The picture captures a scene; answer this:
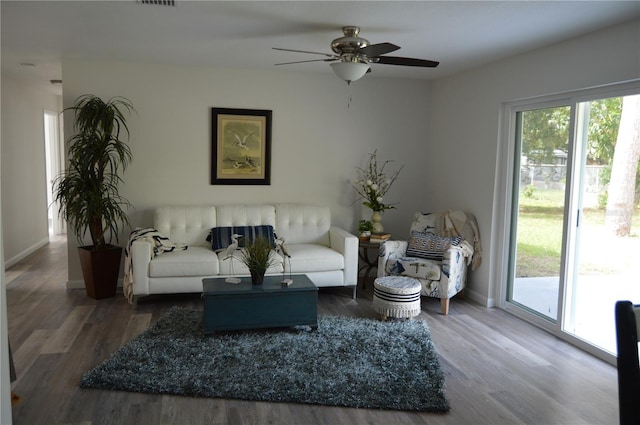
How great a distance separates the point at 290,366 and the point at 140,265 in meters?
1.95

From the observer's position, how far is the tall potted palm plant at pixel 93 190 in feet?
15.6

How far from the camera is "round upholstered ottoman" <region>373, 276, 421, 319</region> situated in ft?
14.0

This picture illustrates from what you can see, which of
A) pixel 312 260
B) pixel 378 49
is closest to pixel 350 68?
pixel 378 49

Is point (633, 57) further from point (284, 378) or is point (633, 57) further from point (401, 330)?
point (284, 378)

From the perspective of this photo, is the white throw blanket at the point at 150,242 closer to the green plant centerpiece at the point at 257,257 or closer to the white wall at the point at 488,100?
the green plant centerpiece at the point at 257,257

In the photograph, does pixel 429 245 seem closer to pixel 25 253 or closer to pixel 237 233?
pixel 237 233

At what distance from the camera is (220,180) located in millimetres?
5523

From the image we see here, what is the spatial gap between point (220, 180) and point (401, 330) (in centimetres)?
263

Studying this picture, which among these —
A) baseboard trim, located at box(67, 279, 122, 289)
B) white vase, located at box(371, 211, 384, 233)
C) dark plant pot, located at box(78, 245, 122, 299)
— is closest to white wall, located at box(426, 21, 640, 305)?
white vase, located at box(371, 211, 384, 233)

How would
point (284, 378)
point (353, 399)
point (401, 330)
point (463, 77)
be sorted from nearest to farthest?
point (353, 399), point (284, 378), point (401, 330), point (463, 77)

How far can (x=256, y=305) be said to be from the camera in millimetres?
3887

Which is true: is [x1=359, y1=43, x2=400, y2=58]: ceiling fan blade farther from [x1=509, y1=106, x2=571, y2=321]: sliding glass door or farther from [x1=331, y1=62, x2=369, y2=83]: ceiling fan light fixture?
[x1=509, y1=106, x2=571, y2=321]: sliding glass door

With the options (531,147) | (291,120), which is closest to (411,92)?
(291,120)

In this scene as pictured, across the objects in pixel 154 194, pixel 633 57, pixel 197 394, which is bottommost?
pixel 197 394
